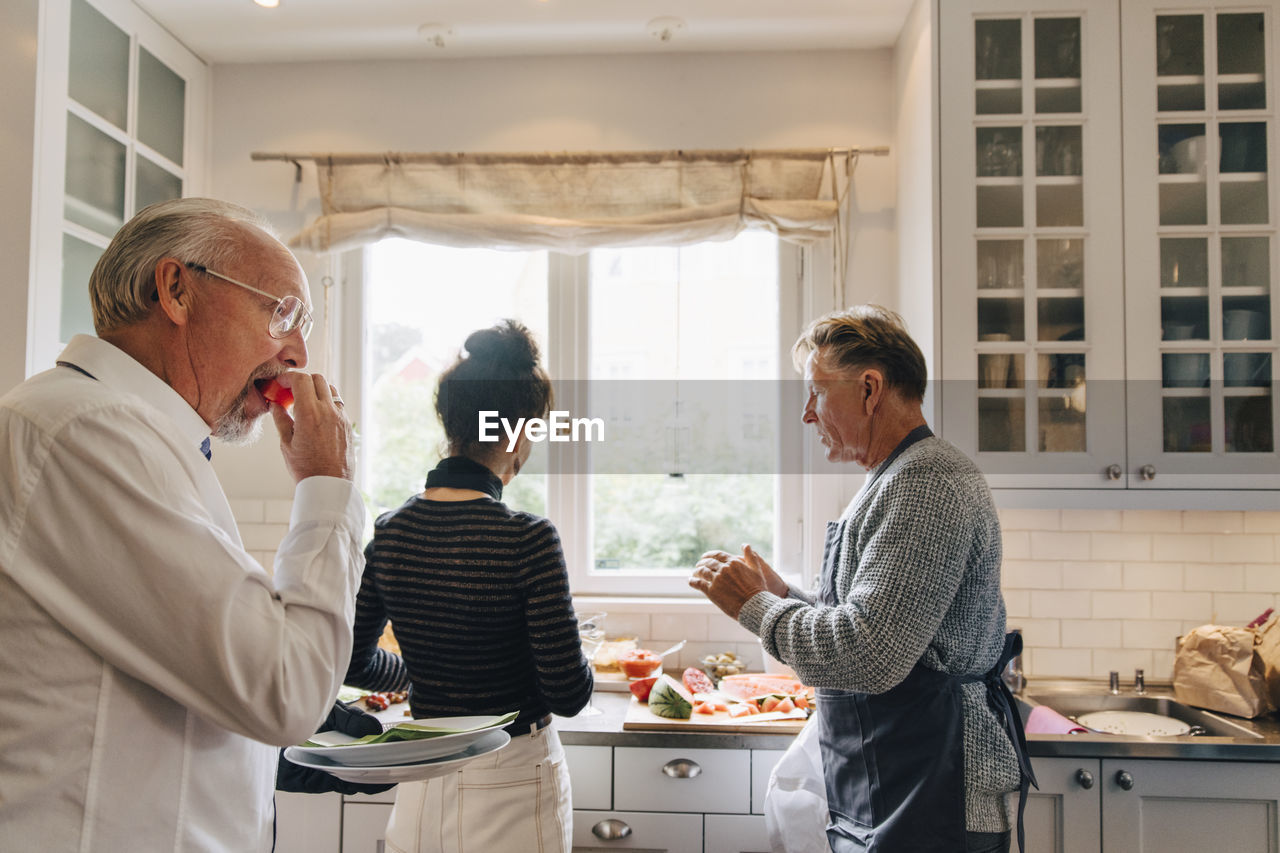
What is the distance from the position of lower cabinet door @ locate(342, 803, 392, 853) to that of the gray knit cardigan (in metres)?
1.13

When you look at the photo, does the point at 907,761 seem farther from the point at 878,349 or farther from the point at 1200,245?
the point at 1200,245

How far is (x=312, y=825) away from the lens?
1976 millimetres

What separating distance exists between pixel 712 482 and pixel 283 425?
1787 millimetres

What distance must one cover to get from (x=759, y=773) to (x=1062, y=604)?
1.09m

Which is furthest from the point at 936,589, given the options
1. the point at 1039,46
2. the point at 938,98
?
the point at 1039,46

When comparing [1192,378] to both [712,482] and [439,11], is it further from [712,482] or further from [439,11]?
[439,11]

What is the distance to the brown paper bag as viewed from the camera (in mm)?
2004

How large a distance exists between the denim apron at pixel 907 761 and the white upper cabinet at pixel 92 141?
2021 mm

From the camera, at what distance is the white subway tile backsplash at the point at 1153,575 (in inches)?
92.7

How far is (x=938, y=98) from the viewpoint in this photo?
84.0 inches

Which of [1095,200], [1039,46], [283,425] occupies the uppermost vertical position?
[1039,46]

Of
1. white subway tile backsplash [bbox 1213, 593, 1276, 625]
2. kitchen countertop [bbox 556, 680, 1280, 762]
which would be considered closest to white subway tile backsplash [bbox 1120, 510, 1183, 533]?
white subway tile backsplash [bbox 1213, 593, 1276, 625]

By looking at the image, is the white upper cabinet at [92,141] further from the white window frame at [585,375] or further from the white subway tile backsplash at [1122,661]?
the white subway tile backsplash at [1122,661]

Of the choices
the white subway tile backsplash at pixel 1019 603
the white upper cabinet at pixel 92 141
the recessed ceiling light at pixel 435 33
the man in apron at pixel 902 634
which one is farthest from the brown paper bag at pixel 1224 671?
the white upper cabinet at pixel 92 141
